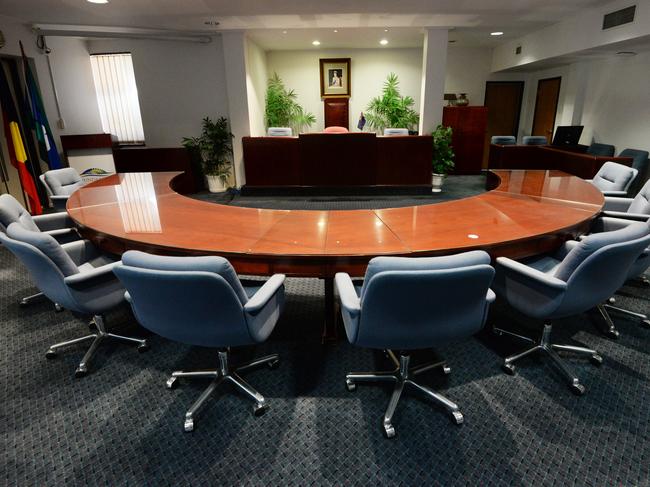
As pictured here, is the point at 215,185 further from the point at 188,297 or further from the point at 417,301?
the point at 417,301

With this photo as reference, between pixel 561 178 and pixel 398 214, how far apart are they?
2.06m

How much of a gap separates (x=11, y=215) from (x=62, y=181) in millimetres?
1548

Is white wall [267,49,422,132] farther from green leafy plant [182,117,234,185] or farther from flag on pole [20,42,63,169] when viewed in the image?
flag on pole [20,42,63,169]

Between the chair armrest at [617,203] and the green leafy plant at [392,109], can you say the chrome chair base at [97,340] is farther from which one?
the green leafy plant at [392,109]

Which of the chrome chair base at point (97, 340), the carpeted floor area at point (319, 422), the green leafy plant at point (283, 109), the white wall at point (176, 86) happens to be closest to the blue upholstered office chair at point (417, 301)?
the carpeted floor area at point (319, 422)

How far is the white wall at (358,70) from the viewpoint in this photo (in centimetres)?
820

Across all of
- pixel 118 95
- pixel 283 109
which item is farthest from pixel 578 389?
pixel 118 95

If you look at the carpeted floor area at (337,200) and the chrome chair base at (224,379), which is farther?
the carpeted floor area at (337,200)

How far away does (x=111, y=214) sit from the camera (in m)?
2.54

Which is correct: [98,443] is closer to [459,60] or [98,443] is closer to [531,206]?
[531,206]

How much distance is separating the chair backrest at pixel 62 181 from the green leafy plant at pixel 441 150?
4903 mm

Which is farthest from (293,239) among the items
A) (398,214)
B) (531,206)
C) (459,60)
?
(459,60)

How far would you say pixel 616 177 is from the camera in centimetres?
356

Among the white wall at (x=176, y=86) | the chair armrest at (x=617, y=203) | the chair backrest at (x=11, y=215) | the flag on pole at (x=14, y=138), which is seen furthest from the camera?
the white wall at (x=176, y=86)
